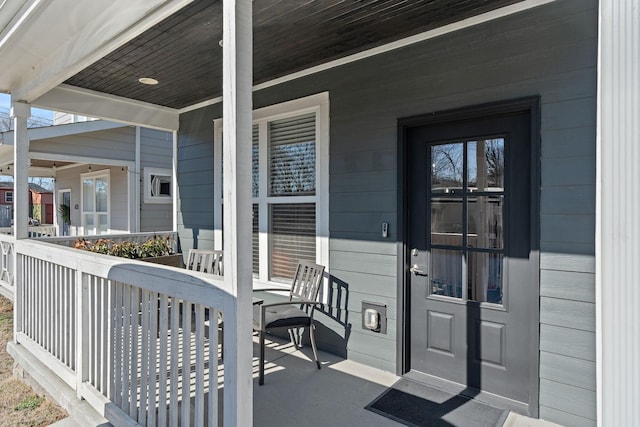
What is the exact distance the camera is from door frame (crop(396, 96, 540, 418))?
94.0 inches

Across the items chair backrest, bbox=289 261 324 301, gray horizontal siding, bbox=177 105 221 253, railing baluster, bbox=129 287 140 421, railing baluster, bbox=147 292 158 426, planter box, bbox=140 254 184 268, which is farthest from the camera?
gray horizontal siding, bbox=177 105 221 253

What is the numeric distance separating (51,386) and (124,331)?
1.20 metres

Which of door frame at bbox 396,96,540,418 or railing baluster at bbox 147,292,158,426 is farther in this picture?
door frame at bbox 396,96,540,418

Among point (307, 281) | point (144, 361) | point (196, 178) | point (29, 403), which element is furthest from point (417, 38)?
point (29, 403)

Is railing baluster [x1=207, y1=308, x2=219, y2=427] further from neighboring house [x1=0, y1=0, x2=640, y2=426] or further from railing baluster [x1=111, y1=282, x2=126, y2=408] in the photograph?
railing baluster [x1=111, y1=282, x2=126, y2=408]

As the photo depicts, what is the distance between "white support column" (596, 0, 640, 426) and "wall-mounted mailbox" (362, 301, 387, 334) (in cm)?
210

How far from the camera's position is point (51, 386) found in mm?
2768

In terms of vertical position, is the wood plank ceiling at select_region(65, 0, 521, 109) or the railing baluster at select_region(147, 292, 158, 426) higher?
the wood plank ceiling at select_region(65, 0, 521, 109)

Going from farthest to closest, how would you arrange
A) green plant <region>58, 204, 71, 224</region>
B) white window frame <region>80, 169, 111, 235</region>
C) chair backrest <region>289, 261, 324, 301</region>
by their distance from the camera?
1. green plant <region>58, 204, 71, 224</region>
2. white window frame <region>80, 169, 111, 235</region>
3. chair backrest <region>289, 261, 324, 301</region>

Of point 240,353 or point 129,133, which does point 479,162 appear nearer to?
point 240,353

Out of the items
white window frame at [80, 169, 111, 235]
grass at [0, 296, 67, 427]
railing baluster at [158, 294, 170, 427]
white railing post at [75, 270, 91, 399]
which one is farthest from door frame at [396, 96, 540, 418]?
white window frame at [80, 169, 111, 235]

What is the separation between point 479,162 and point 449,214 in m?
0.45

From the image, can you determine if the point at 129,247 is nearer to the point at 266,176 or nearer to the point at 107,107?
the point at 107,107

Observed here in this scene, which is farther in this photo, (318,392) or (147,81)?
(147,81)
